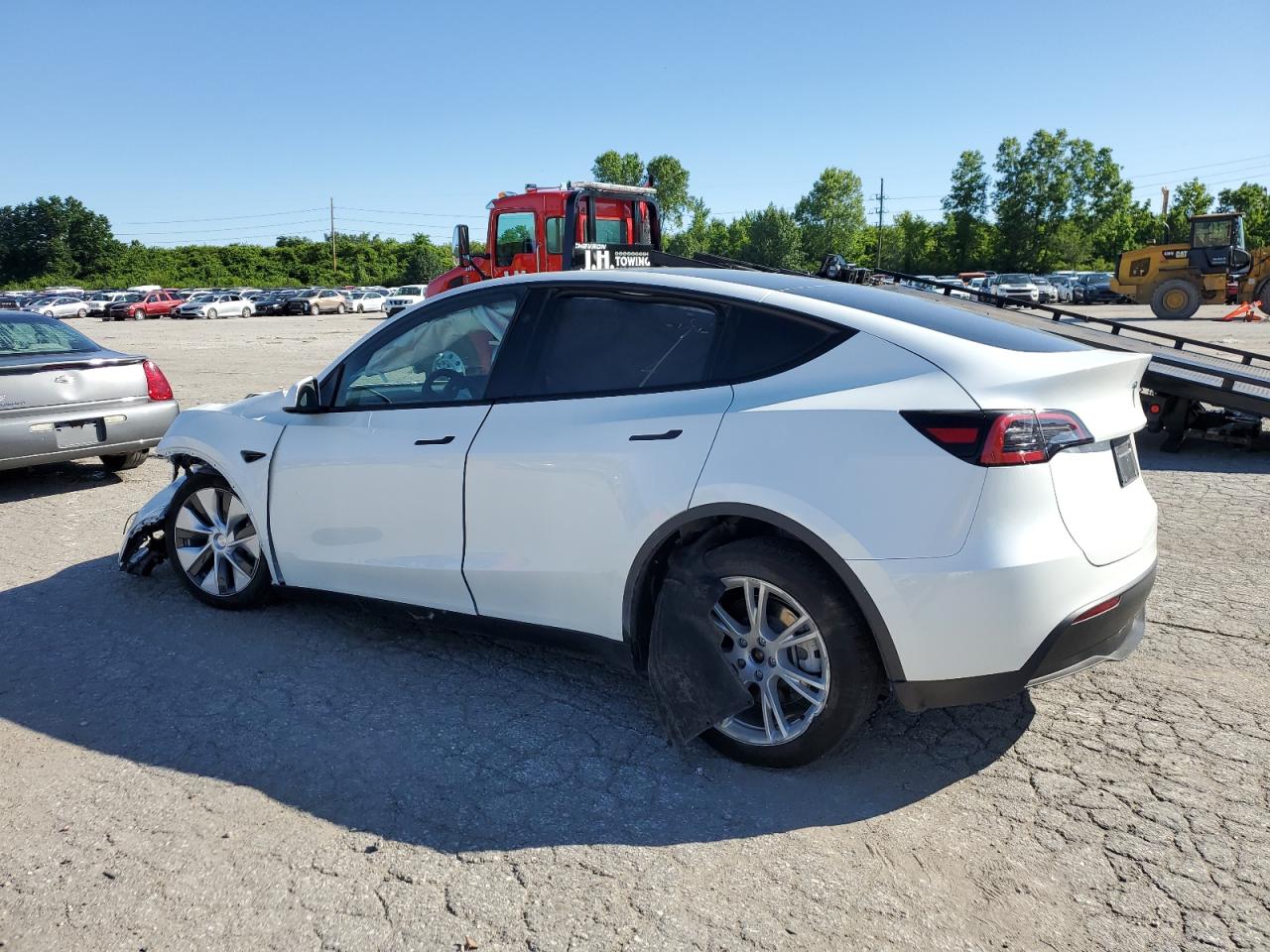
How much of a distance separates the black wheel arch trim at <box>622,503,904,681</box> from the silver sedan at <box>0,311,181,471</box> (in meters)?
5.94

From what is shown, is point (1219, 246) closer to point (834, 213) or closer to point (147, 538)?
point (147, 538)

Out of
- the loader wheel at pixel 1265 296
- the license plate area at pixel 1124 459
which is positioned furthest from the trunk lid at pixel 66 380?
the loader wheel at pixel 1265 296

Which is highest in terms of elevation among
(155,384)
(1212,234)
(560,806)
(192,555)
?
(1212,234)

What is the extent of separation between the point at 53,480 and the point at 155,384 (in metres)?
1.32

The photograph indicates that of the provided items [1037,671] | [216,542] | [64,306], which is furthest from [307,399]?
[64,306]

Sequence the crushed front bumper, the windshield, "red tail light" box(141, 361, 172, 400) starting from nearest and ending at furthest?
the crushed front bumper → the windshield → "red tail light" box(141, 361, 172, 400)

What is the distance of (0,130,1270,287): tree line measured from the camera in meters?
86.1

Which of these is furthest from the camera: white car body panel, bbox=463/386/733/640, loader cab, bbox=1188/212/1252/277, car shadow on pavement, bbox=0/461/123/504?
loader cab, bbox=1188/212/1252/277

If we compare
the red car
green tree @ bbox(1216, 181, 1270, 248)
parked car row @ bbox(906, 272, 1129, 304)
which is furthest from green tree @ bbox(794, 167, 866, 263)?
the red car

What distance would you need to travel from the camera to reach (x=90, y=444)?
24.9 ft

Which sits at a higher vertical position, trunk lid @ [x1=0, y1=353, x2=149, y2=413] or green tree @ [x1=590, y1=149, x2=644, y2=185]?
green tree @ [x1=590, y1=149, x2=644, y2=185]

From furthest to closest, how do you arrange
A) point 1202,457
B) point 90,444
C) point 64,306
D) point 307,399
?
1. point 64,306
2. point 1202,457
3. point 90,444
4. point 307,399

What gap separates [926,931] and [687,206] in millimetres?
109487

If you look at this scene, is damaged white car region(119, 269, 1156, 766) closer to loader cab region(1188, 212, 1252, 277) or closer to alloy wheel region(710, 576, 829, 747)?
alloy wheel region(710, 576, 829, 747)
